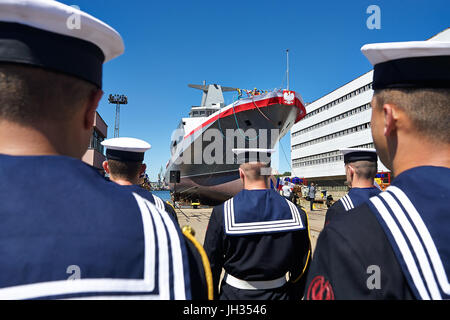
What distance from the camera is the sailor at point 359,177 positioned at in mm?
3149

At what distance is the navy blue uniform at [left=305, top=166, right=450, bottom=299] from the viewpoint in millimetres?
892

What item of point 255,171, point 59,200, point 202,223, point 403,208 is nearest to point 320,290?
point 403,208

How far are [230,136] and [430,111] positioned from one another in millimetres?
14433

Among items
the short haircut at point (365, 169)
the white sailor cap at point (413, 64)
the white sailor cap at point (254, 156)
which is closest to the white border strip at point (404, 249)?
the white sailor cap at point (413, 64)

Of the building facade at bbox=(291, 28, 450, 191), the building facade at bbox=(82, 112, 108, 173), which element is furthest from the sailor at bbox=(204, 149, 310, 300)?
the building facade at bbox=(291, 28, 450, 191)

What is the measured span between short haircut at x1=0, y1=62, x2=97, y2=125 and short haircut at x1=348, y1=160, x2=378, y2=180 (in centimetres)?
333

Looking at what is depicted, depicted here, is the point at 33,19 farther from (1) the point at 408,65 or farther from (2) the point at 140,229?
(1) the point at 408,65

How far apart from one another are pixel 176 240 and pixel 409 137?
0.96 meters

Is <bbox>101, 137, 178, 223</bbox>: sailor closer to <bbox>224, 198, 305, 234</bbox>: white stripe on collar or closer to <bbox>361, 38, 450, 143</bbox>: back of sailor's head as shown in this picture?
<bbox>224, 198, 305, 234</bbox>: white stripe on collar

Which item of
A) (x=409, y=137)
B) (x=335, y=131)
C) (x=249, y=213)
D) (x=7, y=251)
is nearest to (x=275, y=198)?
(x=249, y=213)

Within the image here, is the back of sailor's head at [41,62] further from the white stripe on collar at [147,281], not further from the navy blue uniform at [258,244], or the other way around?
the navy blue uniform at [258,244]

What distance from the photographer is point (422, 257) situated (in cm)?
90

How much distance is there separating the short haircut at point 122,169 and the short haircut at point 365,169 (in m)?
2.71

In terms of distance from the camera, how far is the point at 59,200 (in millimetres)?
756
